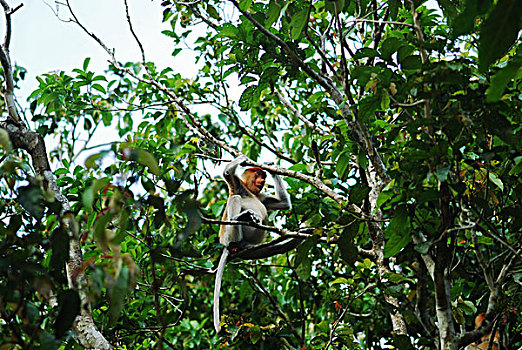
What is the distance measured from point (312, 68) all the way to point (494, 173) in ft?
4.31

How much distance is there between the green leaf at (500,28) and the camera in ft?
3.35

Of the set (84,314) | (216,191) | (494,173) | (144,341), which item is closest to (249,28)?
(494,173)

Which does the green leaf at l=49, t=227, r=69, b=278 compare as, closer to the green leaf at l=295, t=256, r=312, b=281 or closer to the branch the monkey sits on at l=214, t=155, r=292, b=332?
the green leaf at l=295, t=256, r=312, b=281

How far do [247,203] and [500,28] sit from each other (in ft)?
14.8

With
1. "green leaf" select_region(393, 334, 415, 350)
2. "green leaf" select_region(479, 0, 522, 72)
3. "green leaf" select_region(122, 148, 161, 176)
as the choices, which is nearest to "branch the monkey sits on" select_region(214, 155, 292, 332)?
A: "green leaf" select_region(393, 334, 415, 350)

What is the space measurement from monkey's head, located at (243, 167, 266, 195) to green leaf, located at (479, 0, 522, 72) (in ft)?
15.1

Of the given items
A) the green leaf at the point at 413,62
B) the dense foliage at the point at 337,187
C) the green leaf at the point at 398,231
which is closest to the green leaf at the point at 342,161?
the dense foliage at the point at 337,187

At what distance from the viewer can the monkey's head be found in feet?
18.6

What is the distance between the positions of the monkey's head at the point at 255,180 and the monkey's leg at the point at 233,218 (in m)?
0.53

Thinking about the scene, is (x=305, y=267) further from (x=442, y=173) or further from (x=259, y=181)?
(x=259, y=181)

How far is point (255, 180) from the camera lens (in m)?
5.72

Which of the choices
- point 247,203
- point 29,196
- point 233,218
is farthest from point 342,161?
point 247,203

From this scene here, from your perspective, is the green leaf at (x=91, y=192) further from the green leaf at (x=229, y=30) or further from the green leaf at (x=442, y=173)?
the green leaf at (x=229, y=30)

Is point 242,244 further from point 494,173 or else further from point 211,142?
point 494,173
